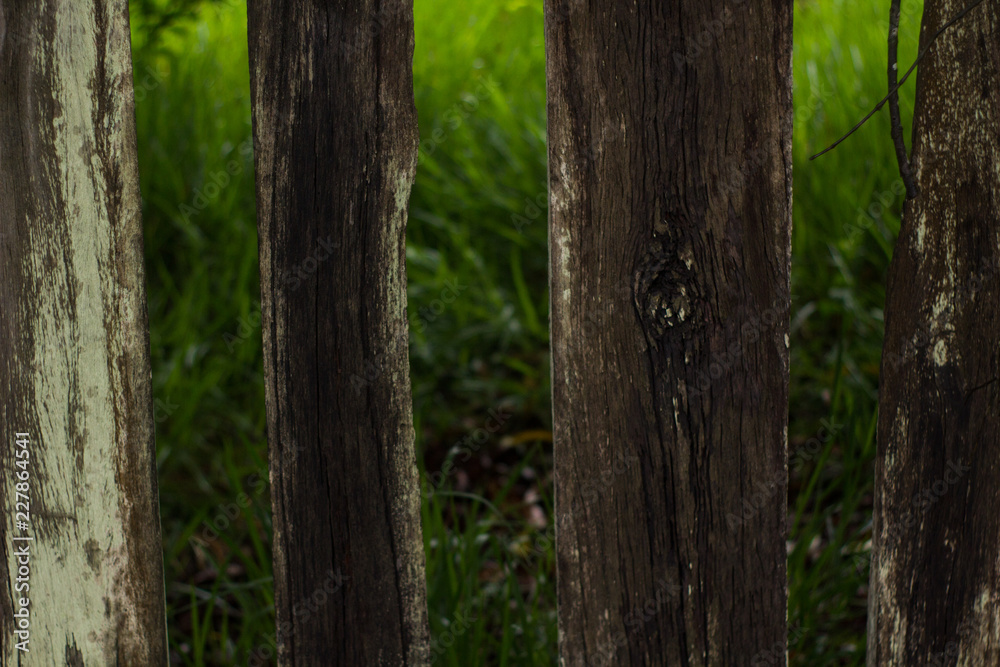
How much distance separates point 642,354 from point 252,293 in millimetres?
2106

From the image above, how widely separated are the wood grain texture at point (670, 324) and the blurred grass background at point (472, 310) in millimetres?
677

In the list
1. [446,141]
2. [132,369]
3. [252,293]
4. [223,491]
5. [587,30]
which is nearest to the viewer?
[587,30]

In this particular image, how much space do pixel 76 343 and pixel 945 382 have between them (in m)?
1.20

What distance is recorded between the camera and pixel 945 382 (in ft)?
3.75

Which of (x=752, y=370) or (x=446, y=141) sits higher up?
(x=446, y=141)

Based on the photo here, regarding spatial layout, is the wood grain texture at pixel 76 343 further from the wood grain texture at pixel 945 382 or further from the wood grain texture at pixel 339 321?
the wood grain texture at pixel 945 382

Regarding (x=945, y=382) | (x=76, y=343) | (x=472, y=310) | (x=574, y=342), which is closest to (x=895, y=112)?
(x=945, y=382)

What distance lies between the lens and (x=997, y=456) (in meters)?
1.16

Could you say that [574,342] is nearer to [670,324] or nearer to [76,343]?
[670,324]

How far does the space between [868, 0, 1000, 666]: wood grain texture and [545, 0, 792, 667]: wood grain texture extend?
0.17 m

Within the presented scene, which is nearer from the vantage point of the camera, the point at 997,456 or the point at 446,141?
the point at 997,456

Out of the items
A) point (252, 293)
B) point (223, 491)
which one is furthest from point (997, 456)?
point (252, 293)

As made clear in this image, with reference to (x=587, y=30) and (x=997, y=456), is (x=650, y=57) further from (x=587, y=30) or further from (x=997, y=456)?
(x=997, y=456)

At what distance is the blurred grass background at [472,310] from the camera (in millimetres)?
2150
